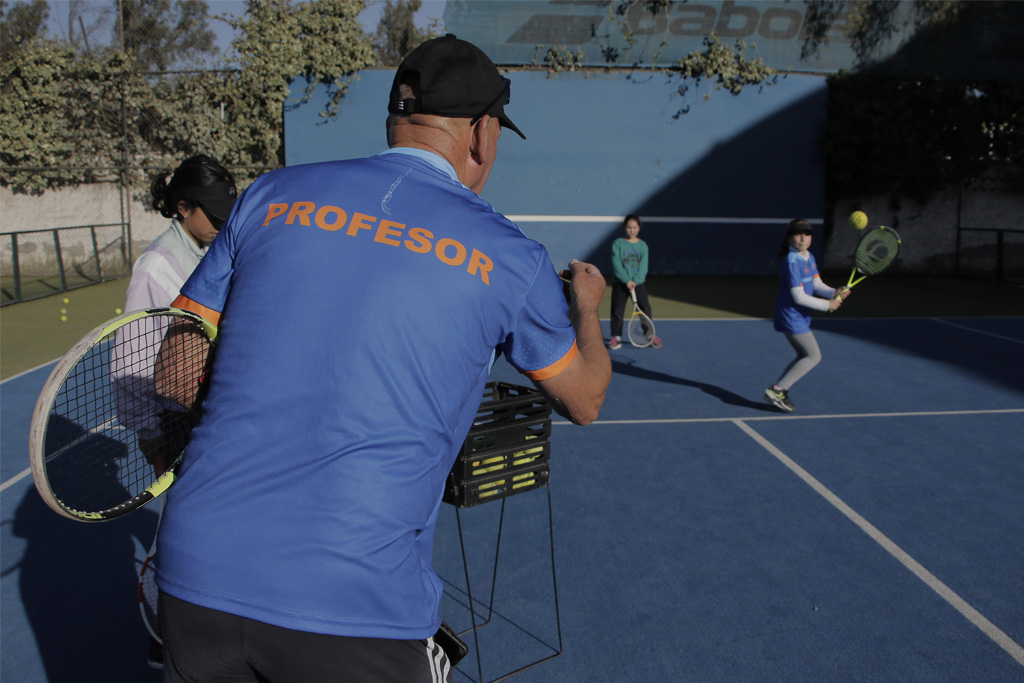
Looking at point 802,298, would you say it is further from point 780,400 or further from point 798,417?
point 798,417

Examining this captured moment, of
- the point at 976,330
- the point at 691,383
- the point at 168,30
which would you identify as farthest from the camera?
the point at 168,30

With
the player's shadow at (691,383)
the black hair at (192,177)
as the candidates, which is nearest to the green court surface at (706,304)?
the player's shadow at (691,383)

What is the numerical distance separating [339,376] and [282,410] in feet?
0.39

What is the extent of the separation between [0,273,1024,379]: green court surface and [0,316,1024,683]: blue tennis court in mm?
3095

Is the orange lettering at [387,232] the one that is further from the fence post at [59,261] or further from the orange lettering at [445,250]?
the fence post at [59,261]

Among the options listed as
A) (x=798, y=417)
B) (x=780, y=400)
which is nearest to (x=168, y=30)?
(x=780, y=400)

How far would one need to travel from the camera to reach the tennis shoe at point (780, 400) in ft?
22.9

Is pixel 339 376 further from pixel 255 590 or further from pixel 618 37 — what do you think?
pixel 618 37

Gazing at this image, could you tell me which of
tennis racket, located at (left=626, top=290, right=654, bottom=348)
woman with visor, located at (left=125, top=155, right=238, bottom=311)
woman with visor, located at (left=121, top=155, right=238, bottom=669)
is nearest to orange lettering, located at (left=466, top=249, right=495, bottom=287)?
woman with visor, located at (left=121, top=155, right=238, bottom=669)

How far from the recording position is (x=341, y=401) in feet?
4.28

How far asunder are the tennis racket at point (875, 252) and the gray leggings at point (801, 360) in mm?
684

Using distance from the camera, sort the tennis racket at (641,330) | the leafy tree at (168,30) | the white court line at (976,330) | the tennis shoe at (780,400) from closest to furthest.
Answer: the tennis shoe at (780,400)
the tennis racket at (641,330)
the white court line at (976,330)
the leafy tree at (168,30)

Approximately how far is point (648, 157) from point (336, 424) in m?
16.6

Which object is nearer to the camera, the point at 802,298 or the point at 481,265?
the point at 481,265
